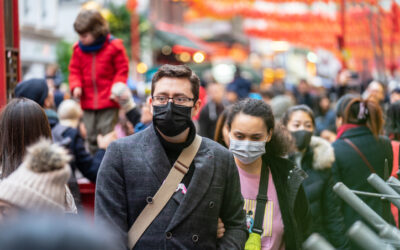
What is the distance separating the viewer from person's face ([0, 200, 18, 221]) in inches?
101

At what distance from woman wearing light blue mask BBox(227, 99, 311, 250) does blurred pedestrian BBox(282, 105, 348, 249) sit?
2.33 ft

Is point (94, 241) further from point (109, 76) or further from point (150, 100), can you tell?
point (109, 76)

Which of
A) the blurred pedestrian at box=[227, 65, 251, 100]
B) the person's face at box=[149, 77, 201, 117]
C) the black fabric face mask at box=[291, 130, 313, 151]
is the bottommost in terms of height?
the blurred pedestrian at box=[227, 65, 251, 100]

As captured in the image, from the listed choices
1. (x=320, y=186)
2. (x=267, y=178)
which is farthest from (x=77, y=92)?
(x=267, y=178)

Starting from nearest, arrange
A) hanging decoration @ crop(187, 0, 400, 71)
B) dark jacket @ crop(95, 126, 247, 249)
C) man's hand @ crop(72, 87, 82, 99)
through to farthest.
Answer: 1. dark jacket @ crop(95, 126, 247, 249)
2. man's hand @ crop(72, 87, 82, 99)
3. hanging decoration @ crop(187, 0, 400, 71)

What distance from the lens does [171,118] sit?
11.8 feet

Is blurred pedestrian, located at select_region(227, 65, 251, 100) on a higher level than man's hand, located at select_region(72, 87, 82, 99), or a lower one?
lower

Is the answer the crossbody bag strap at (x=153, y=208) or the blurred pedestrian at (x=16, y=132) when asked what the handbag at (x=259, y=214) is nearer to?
the crossbody bag strap at (x=153, y=208)

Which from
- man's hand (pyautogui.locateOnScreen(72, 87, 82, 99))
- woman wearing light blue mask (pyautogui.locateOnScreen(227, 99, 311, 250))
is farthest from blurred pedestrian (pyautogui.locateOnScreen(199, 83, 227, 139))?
woman wearing light blue mask (pyautogui.locateOnScreen(227, 99, 311, 250))

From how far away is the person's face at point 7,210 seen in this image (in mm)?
2563

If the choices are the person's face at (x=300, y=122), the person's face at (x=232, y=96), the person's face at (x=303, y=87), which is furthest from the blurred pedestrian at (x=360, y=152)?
the person's face at (x=303, y=87)

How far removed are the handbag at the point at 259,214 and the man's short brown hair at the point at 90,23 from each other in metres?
3.35

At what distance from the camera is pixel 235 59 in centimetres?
5619

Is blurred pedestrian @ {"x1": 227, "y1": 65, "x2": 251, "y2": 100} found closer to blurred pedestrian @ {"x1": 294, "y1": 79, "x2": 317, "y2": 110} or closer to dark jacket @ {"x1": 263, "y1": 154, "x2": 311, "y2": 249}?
blurred pedestrian @ {"x1": 294, "y1": 79, "x2": 317, "y2": 110}
